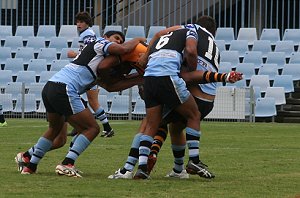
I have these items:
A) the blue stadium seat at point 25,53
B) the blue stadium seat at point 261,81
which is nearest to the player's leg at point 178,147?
the blue stadium seat at point 261,81

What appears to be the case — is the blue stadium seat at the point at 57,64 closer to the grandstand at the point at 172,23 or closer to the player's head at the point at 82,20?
the grandstand at the point at 172,23

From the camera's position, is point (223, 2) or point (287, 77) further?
point (223, 2)

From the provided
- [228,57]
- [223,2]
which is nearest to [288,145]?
[228,57]

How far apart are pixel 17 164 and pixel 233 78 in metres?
3.51

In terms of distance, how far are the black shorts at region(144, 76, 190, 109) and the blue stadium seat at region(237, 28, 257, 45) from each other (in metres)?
19.2

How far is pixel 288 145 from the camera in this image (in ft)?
61.6

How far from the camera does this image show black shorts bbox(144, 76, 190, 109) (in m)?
12.3

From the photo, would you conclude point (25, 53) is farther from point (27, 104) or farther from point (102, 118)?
point (102, 118)

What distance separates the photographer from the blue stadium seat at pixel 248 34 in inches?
1235

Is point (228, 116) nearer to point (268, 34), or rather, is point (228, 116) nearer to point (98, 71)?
point (268, 34)

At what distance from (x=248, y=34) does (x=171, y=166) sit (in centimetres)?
1734

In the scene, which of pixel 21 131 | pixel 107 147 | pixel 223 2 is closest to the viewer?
pixel 107 147

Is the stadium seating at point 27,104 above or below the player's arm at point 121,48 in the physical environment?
below

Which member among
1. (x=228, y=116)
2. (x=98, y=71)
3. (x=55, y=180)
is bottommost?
(x=228, y=116)
